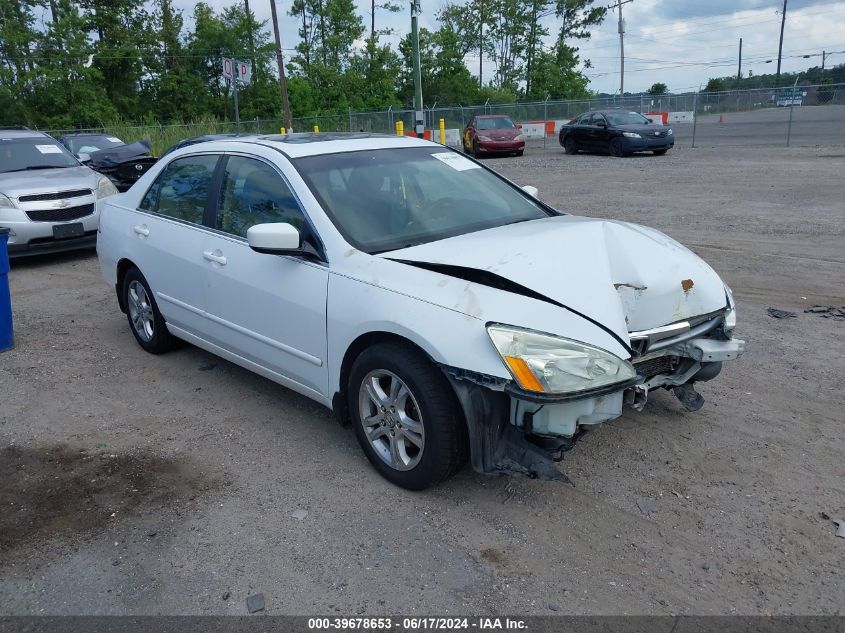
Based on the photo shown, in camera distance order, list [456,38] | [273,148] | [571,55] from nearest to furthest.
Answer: [273,148], [456,38], [571,55]

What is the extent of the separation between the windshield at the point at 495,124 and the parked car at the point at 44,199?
59.2 feet

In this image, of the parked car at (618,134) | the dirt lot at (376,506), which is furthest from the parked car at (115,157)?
the parked car at (618,134)

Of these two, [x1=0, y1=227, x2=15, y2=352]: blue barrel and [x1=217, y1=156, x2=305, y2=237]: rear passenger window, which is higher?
[x1=217, y1=156, x2=305, y2=237]: rear passenger window

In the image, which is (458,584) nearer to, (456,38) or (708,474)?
(708,474)

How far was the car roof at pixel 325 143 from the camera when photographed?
448 cm

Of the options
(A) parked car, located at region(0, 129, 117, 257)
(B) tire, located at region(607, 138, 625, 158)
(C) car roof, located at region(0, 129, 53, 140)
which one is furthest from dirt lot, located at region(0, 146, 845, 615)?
(B) tire, located at region(607, 138, 625, 158)

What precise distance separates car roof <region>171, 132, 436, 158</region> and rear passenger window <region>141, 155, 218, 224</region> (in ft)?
0.50

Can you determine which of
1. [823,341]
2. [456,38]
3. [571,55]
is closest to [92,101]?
[456,38]

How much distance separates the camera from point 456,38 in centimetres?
5634

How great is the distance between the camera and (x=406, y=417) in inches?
138

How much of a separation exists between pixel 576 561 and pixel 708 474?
3.46ft

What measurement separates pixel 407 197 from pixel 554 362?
172 centimetres

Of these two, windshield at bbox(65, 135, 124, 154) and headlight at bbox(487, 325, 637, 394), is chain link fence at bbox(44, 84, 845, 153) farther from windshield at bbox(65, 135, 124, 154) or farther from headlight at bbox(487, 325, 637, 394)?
headlight at bbox(487, 325, 637, 394)

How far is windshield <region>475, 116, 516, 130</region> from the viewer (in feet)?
86.6
